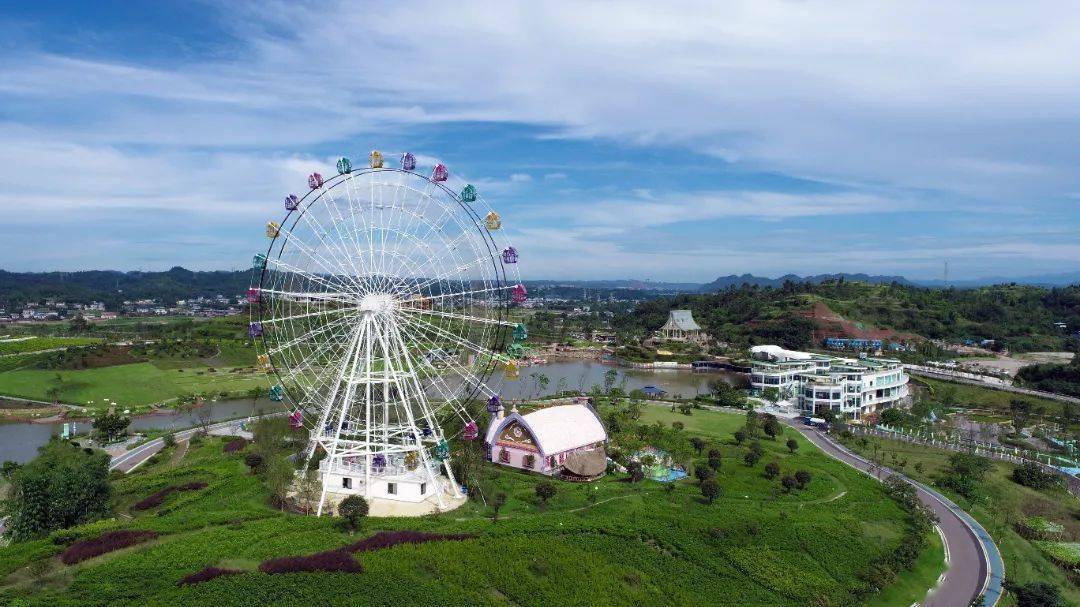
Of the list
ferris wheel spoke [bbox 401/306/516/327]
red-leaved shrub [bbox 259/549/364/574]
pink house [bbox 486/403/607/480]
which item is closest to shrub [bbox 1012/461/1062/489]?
pink house [bbox 486/403/607/480]

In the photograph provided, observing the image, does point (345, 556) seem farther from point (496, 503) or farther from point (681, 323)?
point (681, 323)

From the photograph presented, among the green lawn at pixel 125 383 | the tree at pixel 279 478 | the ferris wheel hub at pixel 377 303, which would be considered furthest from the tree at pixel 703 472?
the green lawn at pixel 125 383

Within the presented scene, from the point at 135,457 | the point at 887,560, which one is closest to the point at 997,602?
the point at 887,560

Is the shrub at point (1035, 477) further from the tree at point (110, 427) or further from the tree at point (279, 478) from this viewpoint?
the tree at point (110, 427)

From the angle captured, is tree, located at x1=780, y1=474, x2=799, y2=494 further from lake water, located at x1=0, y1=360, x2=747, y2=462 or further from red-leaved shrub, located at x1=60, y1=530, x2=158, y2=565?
red-leaved shrub, located at x1=60, y1=530, x2=158, y2=565

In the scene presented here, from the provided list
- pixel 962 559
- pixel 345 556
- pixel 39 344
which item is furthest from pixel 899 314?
pixel 39 344

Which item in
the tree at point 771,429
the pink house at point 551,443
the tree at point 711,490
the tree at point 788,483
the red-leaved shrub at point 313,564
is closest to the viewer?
the red-leaved shrub at point 313,564
